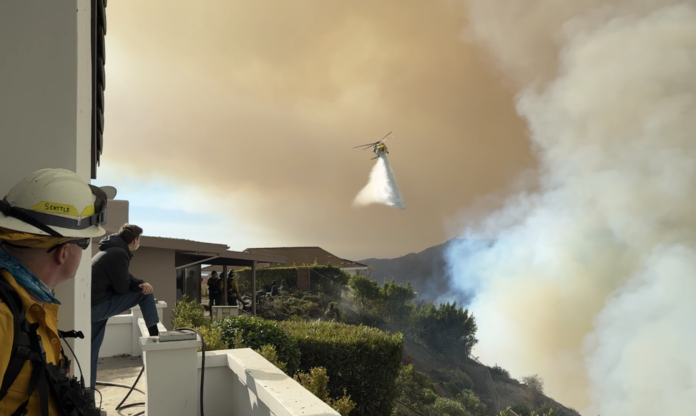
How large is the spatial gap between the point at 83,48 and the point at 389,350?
287 inches

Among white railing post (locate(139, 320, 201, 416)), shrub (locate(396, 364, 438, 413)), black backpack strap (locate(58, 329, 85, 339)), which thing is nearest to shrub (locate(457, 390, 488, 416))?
shrub (locate(396, 364, 438, 413))

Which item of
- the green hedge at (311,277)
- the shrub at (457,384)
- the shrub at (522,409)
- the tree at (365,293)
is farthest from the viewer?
the green hedge at (311,277)

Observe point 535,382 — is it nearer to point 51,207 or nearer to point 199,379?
point 199,379

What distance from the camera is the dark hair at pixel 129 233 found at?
4.82 m

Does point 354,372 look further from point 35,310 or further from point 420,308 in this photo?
point 420,308

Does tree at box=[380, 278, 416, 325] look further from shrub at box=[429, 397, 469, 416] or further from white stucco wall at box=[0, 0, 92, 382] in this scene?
white stucco wall at box=[0, 0, 92, 382]

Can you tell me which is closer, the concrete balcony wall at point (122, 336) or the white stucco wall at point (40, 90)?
the white stucco wall at point (40, 90)

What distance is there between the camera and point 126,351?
27.0 feet

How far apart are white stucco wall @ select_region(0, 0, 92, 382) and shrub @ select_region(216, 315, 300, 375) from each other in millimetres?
3765

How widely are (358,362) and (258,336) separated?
2725 mm

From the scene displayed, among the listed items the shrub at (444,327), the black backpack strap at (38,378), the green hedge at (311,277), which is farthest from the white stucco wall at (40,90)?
the shrub at (444,327)

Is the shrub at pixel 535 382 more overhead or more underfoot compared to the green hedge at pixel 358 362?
A: more underfoot

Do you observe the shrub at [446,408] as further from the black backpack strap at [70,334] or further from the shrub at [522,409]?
the black backpack strap at [70,334]

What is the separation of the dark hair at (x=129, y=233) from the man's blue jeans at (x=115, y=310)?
1.82 feet
